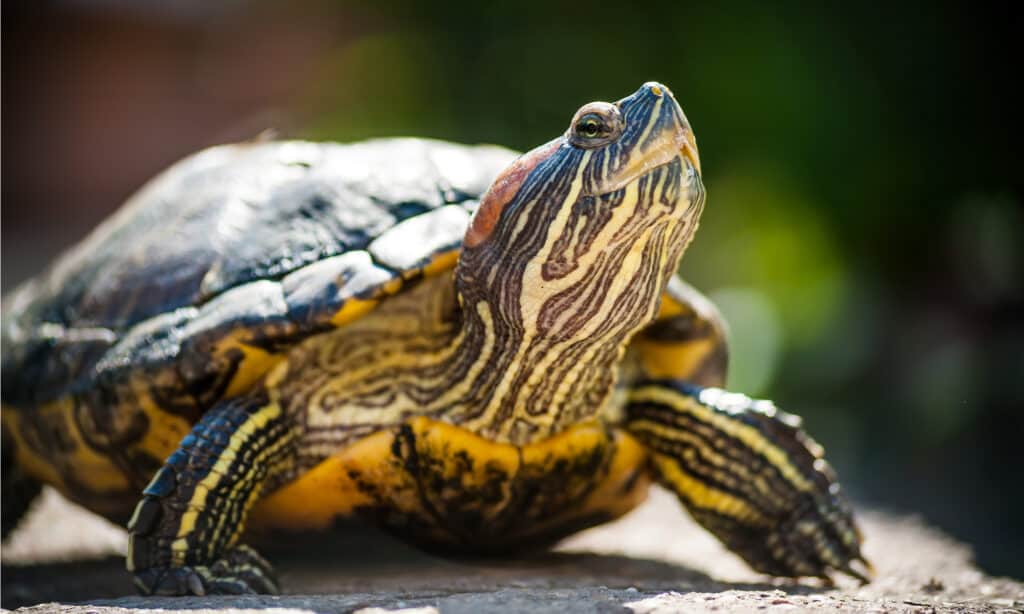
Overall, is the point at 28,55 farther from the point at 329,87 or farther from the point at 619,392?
the point at 619,392

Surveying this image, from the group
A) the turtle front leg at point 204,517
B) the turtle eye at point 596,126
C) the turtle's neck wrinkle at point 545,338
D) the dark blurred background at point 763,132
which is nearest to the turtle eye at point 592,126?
the turtle eye at point 596,126

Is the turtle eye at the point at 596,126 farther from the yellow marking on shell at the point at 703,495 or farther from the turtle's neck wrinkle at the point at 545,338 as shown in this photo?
the yellow marking on shell at the point at 703,495

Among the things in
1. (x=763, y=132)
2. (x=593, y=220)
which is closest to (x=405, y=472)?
(x=593, y=220)

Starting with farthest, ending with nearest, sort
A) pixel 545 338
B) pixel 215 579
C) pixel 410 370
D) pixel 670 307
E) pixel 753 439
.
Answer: pixel 670 307 → pixel 753 439 → pixel 410 370 → pixel 545 338 → pixel 215 579

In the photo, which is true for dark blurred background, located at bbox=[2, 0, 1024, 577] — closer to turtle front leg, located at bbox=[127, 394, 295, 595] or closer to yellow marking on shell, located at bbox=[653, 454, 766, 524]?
yellow marking on shell, located at bbox=[653, 454, 766, 524]

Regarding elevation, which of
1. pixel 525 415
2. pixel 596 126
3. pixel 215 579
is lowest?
pixel 215 579

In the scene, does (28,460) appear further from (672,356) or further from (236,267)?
(672,356)
